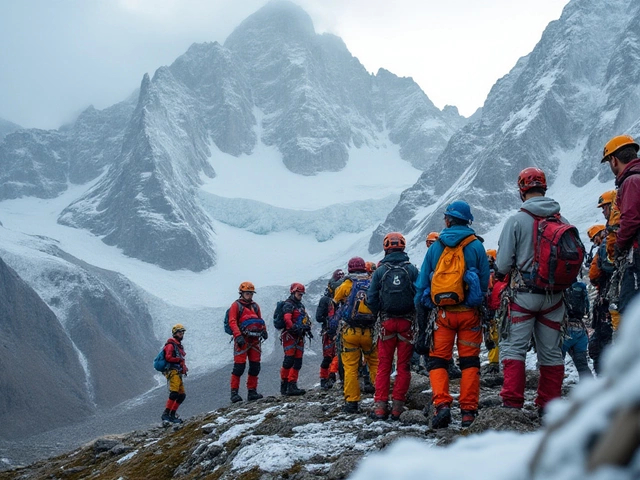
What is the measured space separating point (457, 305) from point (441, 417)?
4.78ft

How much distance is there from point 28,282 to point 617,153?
127 m

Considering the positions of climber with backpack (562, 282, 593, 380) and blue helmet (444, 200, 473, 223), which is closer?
blue helmet (444, 200, 473, 223)

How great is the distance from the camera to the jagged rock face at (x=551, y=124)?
137m

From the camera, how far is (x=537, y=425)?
19.7 ft

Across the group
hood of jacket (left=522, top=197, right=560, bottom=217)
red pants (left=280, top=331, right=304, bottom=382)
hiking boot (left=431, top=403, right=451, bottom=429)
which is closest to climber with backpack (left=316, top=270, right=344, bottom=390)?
red pants (left=280, top=331, right=304, bottom=382)

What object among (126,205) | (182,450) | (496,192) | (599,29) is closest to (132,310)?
(126,205)

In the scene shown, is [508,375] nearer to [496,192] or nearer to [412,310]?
[412,310]

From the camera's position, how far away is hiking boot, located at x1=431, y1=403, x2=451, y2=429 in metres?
6.93

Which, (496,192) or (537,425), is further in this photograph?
(496,192)

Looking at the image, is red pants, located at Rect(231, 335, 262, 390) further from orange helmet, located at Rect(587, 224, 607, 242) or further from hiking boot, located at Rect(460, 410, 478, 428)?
hiking boot, located at Rect(460, 410, 478, 428)

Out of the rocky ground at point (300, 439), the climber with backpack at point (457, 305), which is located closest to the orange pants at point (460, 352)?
the climber with backpack at point (457, 305)

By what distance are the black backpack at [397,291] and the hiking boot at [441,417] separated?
6.64ft

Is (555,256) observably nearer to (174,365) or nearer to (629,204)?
(629,204)

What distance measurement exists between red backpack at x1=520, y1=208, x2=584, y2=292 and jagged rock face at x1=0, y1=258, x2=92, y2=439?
8699cm
